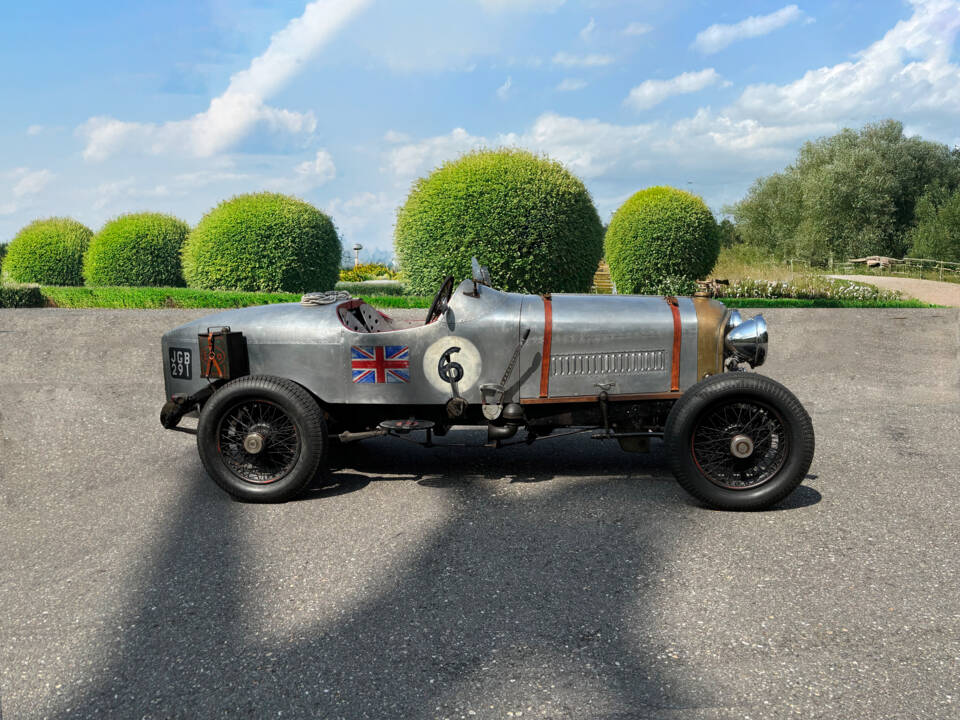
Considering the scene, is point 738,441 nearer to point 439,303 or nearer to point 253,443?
point 439,303

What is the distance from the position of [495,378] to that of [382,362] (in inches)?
27.8

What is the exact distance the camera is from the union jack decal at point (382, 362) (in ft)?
14.5

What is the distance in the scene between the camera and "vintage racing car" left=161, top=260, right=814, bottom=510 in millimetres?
4199

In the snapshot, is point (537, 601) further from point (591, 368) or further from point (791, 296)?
point (791, 296)

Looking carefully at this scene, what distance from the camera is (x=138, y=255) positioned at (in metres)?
16.6

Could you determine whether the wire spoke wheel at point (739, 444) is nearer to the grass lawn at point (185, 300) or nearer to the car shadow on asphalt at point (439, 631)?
the car shadow on asphalt at point (439, 631)

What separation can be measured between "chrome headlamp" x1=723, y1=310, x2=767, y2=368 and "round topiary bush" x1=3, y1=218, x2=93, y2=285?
1942 cm

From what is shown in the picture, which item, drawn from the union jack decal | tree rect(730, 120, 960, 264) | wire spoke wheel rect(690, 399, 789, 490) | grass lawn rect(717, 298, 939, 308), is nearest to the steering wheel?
the union jack decal

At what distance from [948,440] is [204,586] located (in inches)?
228

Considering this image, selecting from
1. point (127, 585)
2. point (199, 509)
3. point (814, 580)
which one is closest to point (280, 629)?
point (127, 585)

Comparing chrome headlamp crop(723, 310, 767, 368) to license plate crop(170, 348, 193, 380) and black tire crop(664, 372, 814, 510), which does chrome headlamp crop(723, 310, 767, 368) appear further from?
license plate crop(170, 348, 193, 380)

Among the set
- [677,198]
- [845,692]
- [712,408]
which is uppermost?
[677,198]

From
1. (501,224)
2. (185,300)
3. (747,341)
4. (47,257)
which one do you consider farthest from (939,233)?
(47,257)

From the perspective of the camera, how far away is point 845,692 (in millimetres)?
2477
